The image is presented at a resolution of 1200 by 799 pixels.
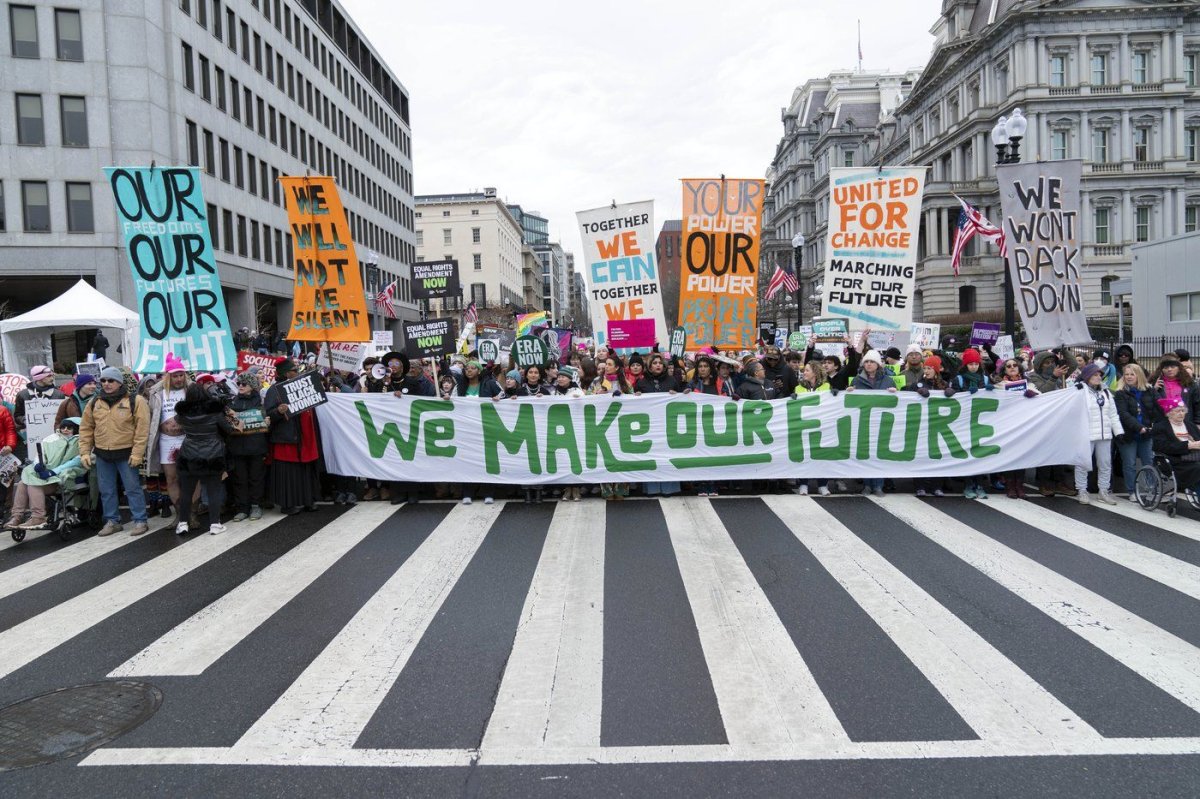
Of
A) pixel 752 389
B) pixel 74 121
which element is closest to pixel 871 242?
pixel 752 389

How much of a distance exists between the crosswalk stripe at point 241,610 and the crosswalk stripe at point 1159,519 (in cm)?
810

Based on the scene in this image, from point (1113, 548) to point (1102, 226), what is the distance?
192 feet

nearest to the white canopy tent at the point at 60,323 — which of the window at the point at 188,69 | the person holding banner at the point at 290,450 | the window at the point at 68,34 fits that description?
the person holding banner at the point at 290,450

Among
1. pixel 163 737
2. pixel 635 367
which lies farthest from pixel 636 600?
pixel 635 367

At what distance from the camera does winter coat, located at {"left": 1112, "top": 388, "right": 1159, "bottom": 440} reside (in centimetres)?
906

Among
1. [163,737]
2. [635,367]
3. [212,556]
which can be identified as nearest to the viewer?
[163,737]

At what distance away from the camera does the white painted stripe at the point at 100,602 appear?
5.44m

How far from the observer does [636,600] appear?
20.1ft

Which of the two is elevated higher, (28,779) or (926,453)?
(926,453)

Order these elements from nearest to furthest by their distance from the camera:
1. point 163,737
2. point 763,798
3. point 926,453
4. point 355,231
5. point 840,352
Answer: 1. point 763,798
2. point 163,737
3. point 926,453
4. point 840,352
5. point 355,231

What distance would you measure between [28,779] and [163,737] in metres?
0.57

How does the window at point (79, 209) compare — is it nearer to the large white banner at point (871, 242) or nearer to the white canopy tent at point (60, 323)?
the white canopy tent at point (60, 323)

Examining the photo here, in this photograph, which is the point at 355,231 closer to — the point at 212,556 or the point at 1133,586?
the point at 212,556

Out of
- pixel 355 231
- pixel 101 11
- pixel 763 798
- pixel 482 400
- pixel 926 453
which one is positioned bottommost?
pixel 763 798
